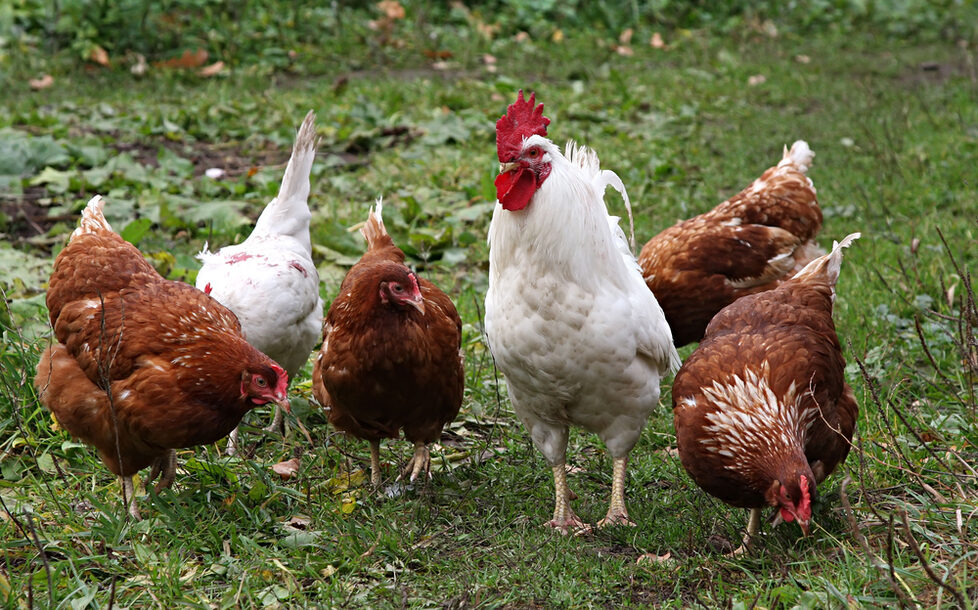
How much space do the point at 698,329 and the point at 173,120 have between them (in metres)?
5.87

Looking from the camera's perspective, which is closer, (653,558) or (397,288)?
(653,558)

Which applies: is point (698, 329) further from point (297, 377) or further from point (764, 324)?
point (297, 377)

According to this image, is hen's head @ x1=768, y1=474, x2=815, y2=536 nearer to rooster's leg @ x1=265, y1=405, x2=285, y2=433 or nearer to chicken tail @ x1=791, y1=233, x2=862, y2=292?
chicken tail @ x1=791, y1=233, x2=862, y2=292

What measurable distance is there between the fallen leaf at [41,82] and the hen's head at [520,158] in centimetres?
797

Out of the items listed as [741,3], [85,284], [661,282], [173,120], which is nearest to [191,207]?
[173,120]

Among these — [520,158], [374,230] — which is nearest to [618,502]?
[520,158]

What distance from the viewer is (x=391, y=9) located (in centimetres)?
1275

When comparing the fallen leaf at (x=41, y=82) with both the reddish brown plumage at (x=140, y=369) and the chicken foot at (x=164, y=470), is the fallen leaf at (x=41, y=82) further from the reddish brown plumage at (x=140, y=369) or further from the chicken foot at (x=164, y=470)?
the chicken foot at (x=164, y=470)

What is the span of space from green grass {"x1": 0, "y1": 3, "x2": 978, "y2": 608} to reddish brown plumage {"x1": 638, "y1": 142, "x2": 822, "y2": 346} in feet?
1.83

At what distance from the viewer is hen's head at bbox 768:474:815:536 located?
131 inches

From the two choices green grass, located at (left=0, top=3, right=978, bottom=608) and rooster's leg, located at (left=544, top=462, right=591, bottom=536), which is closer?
green grass, located at (left=0, top=3, right=978, bottom=608)

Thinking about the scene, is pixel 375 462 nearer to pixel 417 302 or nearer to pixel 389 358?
pixel 389 358

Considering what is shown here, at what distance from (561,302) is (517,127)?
29.3 inches

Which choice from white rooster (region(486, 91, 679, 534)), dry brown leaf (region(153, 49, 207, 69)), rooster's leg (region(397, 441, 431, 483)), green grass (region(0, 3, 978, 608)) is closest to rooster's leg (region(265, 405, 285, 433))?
green grass (region(0, 3, 978, 608))
